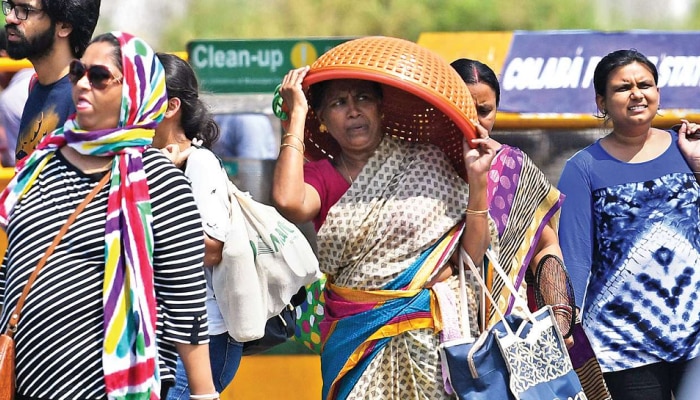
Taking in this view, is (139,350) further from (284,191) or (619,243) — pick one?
(619,243)

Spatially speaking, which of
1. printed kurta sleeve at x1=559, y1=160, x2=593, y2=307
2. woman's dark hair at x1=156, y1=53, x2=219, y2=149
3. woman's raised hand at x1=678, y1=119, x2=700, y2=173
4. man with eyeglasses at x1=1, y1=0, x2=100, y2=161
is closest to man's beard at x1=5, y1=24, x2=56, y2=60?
man with eyeglasses at x1=1, y1=0, x2=100, y2=161

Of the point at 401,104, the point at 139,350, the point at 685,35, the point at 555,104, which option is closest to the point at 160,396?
the point at 139,350

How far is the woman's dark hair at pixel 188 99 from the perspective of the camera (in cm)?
406

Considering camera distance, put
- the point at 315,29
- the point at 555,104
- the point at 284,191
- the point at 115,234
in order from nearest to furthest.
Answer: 1. the point at 115,234
2. the point at 284,191
3. the point at 555,104
4. the point at 315,29

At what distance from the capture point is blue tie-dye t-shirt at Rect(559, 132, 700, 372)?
4.67 metres

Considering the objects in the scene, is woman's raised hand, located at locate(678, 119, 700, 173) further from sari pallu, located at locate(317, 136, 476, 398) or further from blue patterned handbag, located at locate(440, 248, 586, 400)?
sari pallu, located at locate(317, 136, 476, 398)

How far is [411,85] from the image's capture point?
3.87 meters

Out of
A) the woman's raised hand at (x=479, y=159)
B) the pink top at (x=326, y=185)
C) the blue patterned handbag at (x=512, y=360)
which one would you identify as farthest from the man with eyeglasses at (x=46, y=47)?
the blue patterned handbag at (x=512, y=360)

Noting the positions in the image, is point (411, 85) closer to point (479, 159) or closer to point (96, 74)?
point (479, 159)

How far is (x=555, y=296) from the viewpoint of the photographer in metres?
4.48

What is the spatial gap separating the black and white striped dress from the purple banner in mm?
4435

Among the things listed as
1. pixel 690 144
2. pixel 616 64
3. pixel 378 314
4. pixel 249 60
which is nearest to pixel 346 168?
pixel 378 314

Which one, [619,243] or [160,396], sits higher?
[619,243]

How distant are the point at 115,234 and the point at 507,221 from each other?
5.25 ft
